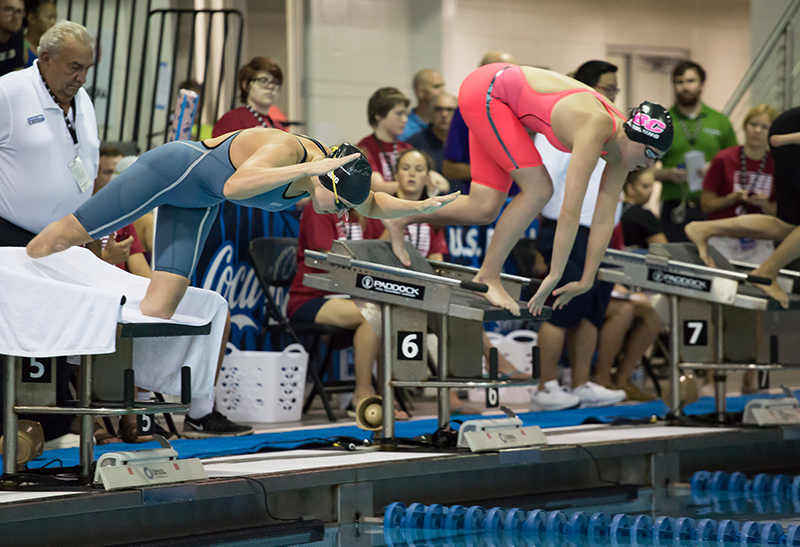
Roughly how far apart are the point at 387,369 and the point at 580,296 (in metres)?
1.86

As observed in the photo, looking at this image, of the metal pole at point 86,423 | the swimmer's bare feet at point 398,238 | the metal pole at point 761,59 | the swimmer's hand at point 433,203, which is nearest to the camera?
the metal pole at point 86,423

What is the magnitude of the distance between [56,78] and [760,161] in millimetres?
4487

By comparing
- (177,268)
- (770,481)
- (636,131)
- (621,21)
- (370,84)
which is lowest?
(770,481)

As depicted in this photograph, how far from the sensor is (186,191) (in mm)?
3615

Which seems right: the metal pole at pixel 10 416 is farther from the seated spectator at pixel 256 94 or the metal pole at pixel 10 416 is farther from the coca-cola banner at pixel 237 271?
the seated spectator at pixel 256 94

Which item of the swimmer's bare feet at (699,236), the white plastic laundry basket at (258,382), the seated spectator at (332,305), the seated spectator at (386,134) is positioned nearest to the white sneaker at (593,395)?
the swimmer's bare feet at (699,236)

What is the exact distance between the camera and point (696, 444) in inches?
190

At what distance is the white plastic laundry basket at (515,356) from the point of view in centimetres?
649

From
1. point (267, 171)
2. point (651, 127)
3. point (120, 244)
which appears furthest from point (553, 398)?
point (267, 171)

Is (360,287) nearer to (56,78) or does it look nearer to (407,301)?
(407,301)

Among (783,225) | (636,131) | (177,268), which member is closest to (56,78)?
(177,268)

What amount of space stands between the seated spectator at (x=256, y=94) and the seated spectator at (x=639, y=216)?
2.56 meters

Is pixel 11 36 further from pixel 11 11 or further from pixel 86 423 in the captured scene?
pixel 86 423

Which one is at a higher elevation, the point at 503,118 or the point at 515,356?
the point at 503,118
